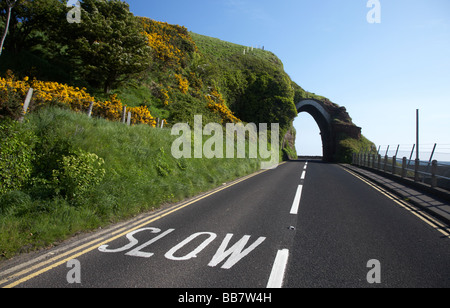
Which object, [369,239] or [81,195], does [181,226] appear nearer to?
[81,195]

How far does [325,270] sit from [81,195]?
5.84 m

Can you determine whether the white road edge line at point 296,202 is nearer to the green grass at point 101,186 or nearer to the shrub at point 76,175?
the green grass at point 101,186

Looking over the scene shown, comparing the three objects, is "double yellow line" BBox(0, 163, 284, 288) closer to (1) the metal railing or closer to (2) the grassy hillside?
(2) the grassy hillside

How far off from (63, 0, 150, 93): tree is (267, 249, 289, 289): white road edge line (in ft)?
55.5

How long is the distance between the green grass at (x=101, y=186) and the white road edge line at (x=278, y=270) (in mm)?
4213

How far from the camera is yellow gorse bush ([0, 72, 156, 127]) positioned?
877 cm

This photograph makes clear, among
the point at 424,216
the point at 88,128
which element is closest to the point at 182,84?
the point at 88,128

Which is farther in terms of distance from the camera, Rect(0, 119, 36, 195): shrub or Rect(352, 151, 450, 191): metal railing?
Rect(352, 151, 450, 191): metal railing

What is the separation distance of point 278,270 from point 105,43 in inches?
710

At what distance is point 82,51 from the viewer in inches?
655

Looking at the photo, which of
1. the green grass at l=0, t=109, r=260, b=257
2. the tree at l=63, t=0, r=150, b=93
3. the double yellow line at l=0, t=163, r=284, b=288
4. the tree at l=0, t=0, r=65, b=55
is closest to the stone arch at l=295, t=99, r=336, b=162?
the tree at l=63, t=0, r=150, b=93

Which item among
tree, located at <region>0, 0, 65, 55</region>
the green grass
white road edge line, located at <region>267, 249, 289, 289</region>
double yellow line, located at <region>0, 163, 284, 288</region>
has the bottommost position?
white road edge line, located at <region>267, 249, 289, 289</region>

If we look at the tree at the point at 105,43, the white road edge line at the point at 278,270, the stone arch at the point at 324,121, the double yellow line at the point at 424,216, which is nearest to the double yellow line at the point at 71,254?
the white road edge line at the point at 278,270
